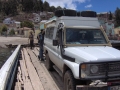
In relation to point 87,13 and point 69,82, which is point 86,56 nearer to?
point 69,82

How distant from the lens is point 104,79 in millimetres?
4047

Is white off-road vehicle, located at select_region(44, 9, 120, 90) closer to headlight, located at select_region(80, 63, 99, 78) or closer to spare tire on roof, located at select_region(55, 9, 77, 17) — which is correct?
headlight, located at select_region(80, 63, 99, 78)

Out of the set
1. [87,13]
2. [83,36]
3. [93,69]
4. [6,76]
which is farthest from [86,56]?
[87,13]

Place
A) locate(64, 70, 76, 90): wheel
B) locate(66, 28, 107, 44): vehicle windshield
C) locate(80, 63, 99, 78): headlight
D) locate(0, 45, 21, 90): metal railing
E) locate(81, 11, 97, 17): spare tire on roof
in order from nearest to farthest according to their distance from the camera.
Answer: locate(0, 45, 21, 90): metal railing
locate(80, 63, 99, 78): headlight
locate(64, 70, 76, 90): wheel
locate(66, 28, 107, 44): vehicle windshield
locate(81, 11, 97, 17): spare tire on roof

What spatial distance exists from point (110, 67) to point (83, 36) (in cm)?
165

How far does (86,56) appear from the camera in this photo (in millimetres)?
4207

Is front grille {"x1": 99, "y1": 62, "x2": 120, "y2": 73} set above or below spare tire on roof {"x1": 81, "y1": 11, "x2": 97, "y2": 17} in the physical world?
below

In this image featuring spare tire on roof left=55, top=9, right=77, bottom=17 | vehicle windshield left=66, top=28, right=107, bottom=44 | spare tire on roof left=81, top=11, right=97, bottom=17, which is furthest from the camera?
spare tire on roof left=81, top=11, right=97, bottom=17

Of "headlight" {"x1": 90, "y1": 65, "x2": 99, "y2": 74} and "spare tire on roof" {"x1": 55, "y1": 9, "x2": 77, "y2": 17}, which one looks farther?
"spare tire on roof" {"x1": 55, "y1": 9, "x2": 77, "y2": 17}

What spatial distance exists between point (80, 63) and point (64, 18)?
2.39m

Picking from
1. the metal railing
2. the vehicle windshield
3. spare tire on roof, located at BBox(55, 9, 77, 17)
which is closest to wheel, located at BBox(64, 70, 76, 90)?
the vehicle windshield

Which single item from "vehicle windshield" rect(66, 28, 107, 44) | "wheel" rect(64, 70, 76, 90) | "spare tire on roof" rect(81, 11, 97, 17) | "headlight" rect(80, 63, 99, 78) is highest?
"spare tire on roof" rect(81, 11, 97, 17)

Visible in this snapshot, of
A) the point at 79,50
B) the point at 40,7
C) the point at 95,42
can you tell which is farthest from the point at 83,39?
the point at 40,7

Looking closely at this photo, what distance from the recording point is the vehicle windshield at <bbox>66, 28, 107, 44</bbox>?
17.8ft
